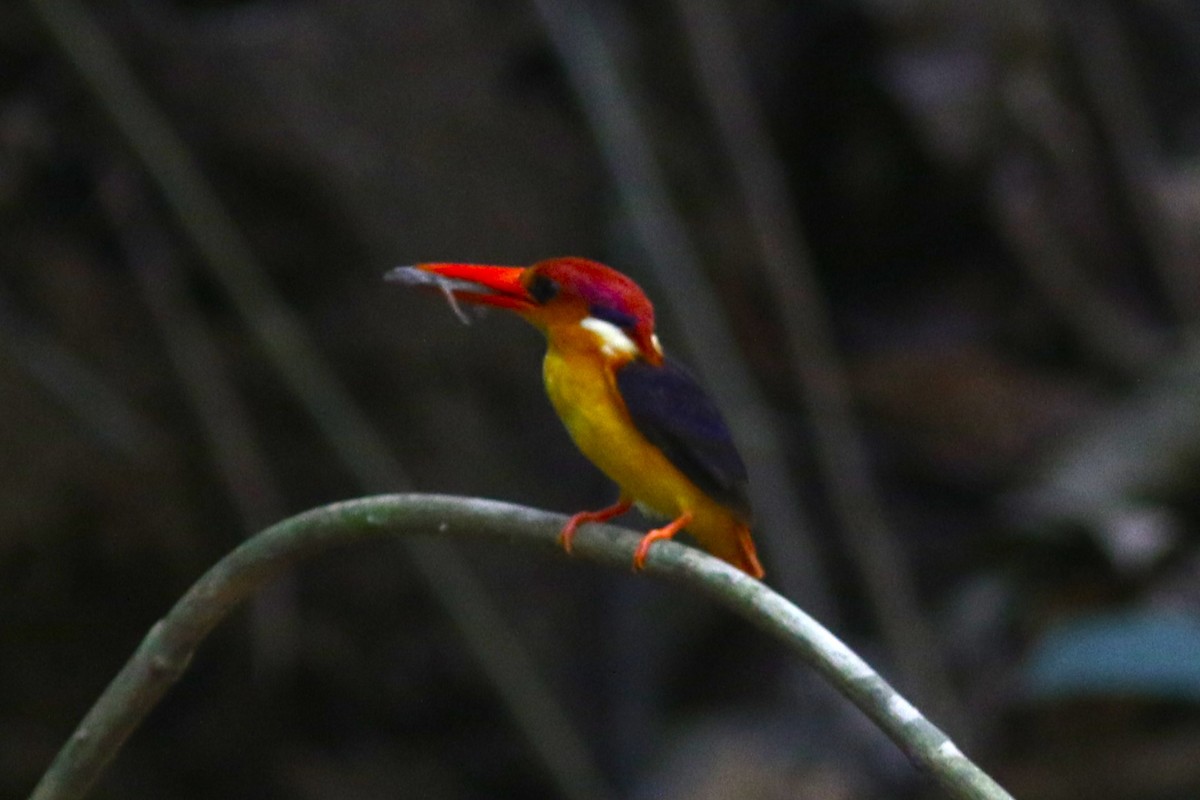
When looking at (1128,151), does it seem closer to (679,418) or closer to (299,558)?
(679,418)

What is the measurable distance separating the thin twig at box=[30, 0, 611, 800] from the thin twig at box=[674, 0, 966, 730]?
90 cm

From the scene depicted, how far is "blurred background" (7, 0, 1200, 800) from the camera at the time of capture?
12.1 feet

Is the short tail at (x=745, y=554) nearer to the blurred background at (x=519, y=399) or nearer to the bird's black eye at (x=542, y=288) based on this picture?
the bird's black eye at (x=542, y=288)

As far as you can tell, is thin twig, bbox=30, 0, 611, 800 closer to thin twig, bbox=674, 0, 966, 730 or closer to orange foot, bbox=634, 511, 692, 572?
thin twig, bbox=674, 0, 966, 730

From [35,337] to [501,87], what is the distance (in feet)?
4.91

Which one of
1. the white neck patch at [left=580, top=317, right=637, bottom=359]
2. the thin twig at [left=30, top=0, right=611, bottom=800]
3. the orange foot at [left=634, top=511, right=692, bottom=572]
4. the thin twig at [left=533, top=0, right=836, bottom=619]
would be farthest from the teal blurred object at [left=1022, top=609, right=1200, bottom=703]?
the white neck patch at [left=580, top=317, right=637, bottom=359]

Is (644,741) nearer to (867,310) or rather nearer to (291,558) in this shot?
(867,310)

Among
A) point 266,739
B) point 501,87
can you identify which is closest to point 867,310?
point 501,87

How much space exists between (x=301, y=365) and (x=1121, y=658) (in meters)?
2.00

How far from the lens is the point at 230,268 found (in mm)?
3320

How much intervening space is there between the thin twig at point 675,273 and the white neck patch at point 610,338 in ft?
7.57

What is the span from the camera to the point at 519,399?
4.18 m

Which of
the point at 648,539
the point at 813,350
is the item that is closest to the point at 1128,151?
the point at 813,350

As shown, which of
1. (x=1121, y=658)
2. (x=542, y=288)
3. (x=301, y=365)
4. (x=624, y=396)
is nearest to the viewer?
(x=542, y=288)
